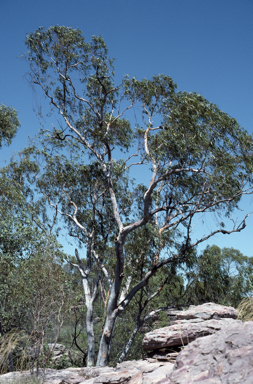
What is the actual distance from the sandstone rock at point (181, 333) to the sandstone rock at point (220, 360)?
2.26 metres

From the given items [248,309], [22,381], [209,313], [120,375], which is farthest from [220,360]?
[209,313]

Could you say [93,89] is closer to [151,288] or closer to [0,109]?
[0,109]

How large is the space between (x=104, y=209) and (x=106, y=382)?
1069 cm

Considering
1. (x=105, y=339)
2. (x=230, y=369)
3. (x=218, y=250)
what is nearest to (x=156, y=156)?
(x=105, y=339)

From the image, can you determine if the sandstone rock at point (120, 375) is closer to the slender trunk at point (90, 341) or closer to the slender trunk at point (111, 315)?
the slender trunk at point (111, 315)

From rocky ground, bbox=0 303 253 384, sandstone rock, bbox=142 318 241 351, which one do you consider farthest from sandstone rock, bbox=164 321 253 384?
sandstone rock, bbox=142 318 241 351

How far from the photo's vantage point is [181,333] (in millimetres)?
6027

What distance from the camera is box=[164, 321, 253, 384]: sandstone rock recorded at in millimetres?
2852

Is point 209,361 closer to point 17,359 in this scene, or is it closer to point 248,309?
point 248,309

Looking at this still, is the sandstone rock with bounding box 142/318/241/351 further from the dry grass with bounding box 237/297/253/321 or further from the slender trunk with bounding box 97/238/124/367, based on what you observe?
the slender trunk with bounding box 97/238/124/367

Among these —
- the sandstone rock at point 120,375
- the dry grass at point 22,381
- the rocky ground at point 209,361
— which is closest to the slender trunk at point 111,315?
the sandstone rock at point 120,375

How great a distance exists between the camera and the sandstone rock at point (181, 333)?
19.6 feet

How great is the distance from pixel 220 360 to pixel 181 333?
3.03m

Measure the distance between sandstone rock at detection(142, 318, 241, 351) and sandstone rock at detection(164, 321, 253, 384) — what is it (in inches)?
88.9
